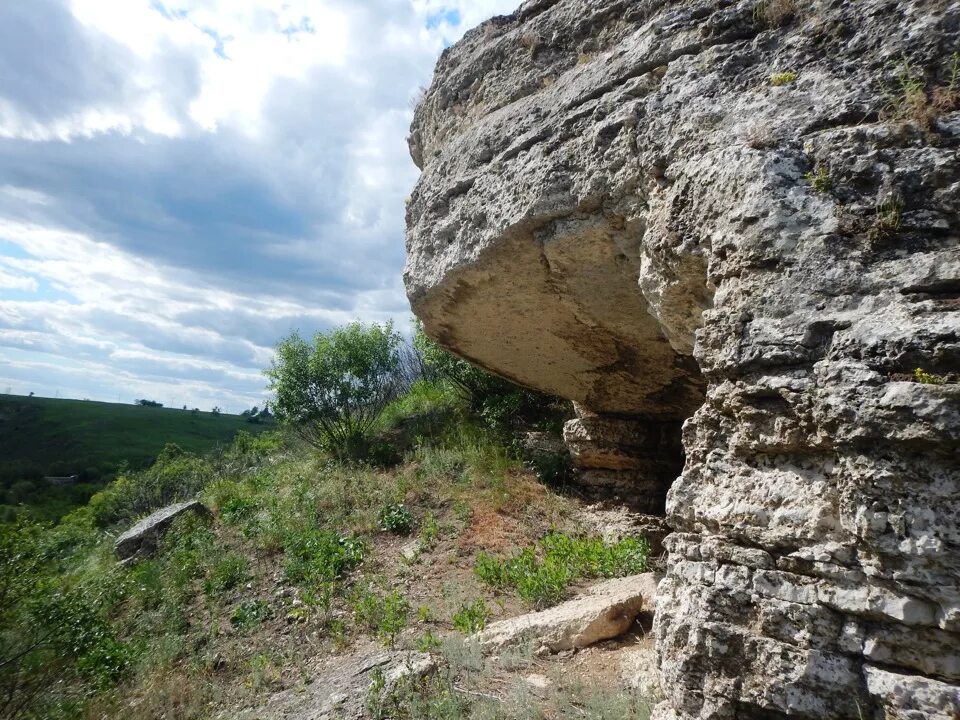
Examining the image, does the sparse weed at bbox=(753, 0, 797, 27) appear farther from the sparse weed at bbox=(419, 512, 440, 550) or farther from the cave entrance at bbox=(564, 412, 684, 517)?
the sparse weed at bbox=(419, 512, 440, 550)

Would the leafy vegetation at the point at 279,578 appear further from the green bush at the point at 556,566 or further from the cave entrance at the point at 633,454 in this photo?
the cave entrance at the point at 633,454

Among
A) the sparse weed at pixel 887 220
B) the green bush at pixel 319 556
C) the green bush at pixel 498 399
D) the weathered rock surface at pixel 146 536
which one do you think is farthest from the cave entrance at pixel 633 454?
the weathered rock surface at pixel 146 536

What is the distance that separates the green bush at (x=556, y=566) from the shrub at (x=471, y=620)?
533 millimetres

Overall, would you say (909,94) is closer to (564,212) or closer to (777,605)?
(564,212)

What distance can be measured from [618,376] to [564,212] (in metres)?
2.70

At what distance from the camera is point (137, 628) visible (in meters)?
6.86

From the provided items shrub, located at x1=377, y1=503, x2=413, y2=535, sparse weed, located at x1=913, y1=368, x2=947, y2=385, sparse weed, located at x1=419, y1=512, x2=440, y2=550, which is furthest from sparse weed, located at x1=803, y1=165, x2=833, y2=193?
shrub, located at x1=377, y1=503, x2=413, y2=535

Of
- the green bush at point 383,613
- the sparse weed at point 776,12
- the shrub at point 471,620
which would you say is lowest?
the green bush at point 383,613

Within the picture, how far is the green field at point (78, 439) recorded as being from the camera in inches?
1146

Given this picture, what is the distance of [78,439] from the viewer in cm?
4847

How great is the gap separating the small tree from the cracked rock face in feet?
22.3

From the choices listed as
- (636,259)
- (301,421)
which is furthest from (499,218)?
(301,421)

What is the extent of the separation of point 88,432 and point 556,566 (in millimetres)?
56552

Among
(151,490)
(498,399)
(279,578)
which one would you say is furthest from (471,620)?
(151,490)
